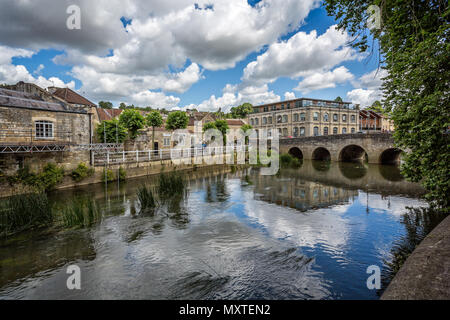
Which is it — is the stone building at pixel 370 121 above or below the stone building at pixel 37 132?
above

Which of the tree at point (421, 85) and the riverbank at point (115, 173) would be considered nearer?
the tree at point (421, 85)

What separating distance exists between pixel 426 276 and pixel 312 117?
142 feet

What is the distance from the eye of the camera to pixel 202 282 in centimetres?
505

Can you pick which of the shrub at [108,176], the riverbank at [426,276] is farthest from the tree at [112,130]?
the riverbank at [426,276]

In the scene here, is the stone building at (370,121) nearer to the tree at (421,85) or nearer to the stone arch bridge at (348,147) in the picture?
the stone arch bridge at (348,147)


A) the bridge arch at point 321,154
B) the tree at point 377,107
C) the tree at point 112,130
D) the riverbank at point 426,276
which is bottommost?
the riverbank at point 426,276

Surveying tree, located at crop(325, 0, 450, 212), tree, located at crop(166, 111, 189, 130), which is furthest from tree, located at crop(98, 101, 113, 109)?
tree, located at crop(325, 0, 450, 212)

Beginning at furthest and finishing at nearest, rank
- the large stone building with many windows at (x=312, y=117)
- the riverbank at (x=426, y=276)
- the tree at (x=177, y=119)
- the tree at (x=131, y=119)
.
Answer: the large stone building with many windows at (x=312, y=117), the tree at (x=177, y=119), the tree at (x=131, y=119), the riverbank at (x=426, y=276)

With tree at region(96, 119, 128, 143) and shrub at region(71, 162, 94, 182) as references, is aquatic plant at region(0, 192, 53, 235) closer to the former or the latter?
shrub at region(71, 162, 94, 182)

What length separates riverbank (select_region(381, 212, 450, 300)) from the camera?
2.70 metres

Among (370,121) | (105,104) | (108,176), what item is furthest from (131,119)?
(105,104)

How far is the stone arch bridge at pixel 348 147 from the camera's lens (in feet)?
84.5
